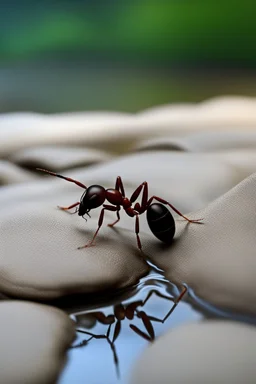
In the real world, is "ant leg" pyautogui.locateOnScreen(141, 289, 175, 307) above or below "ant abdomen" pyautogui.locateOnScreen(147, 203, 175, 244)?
below

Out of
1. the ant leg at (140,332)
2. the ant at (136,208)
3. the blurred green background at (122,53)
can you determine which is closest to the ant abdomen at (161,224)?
the ant at (136,208)

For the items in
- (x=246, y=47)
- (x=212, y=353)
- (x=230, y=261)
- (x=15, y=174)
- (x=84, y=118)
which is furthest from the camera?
(x=246, y=47)

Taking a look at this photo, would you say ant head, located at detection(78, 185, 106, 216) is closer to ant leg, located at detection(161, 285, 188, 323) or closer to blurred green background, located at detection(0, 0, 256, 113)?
ant leg, located at detection(161, 285, 188, 323)

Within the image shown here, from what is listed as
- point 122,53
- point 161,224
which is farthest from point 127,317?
point 122,53

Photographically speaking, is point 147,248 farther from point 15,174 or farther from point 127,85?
point 127,85

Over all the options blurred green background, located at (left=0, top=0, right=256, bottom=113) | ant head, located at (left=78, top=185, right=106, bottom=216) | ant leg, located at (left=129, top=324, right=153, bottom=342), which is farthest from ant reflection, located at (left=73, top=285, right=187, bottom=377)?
blurred green background, located at (left=0, top=0, right=256, bottom=113)

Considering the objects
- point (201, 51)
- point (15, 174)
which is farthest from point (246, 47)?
point (15, 174)
